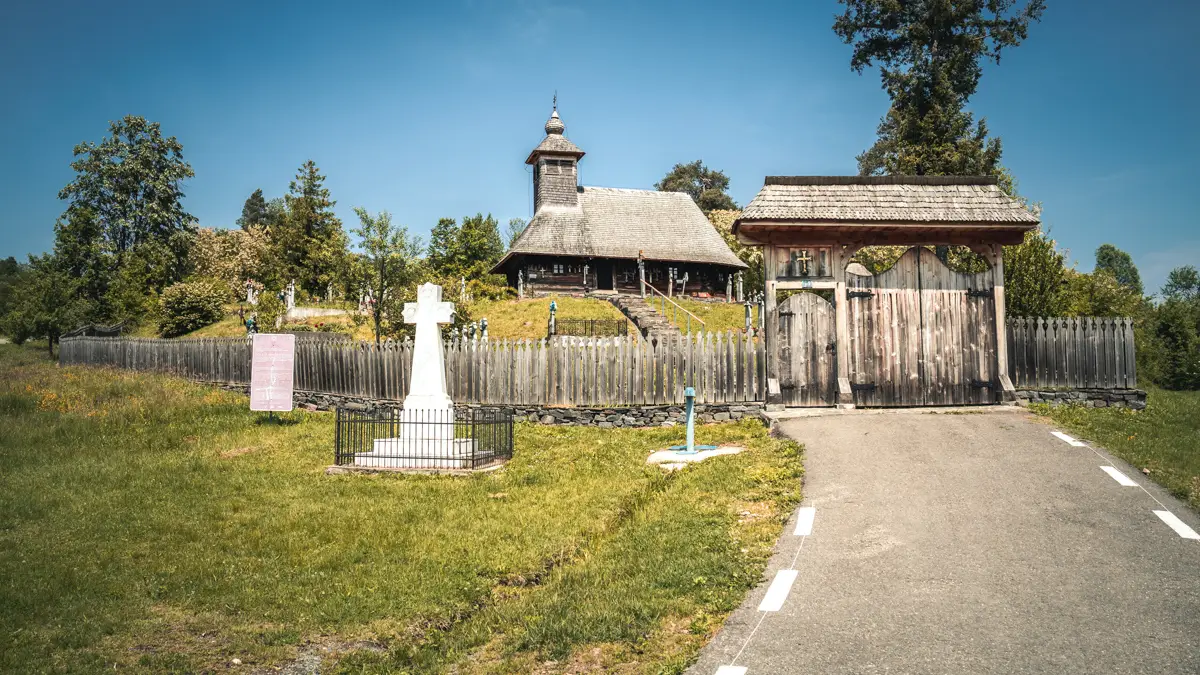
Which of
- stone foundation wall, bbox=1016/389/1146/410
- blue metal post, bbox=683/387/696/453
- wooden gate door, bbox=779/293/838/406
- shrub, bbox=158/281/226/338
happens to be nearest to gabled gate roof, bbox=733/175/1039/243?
wooden gate door, bbox=779/293/838/406

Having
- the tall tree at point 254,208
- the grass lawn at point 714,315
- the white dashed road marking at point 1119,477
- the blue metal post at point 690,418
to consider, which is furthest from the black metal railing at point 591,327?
the tall tree at point 254,208

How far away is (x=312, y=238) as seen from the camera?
60.7m

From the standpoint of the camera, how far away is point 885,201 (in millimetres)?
15891

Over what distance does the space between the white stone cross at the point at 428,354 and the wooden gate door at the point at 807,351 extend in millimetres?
6825

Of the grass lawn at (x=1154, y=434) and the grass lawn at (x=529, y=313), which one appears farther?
the grass lawn at (x=529, y=313)

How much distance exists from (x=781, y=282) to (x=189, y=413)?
50.1 feet

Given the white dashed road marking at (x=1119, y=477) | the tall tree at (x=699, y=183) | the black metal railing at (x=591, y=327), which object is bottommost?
the white dashed road marking at (x=1119, y=477)

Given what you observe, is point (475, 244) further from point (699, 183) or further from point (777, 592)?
point (777, 592)

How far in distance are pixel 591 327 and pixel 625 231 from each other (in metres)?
15.5

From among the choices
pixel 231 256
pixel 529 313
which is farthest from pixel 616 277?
pixel 231 256

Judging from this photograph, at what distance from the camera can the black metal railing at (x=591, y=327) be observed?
98.7 feet

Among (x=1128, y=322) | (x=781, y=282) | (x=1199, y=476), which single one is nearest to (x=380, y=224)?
(x=781, y=282)

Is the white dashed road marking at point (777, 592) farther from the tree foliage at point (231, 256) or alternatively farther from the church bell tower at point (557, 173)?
the tree foliage at point (231, 256)

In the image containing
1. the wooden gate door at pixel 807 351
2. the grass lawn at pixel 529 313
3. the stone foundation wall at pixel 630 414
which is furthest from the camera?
the grass lawn at pixel 529 313
